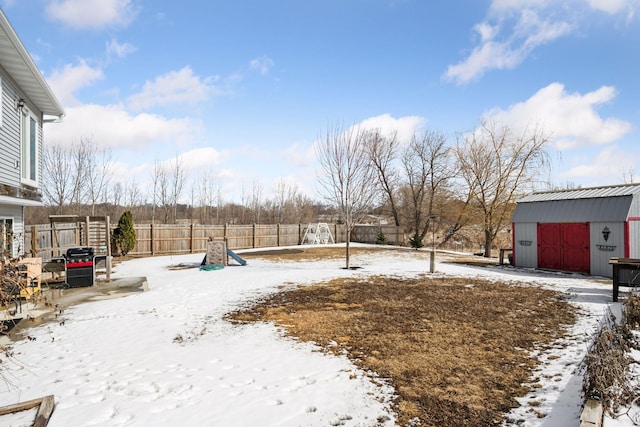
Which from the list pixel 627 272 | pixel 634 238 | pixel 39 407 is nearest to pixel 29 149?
pixel 39 407

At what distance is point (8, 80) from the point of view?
884cm

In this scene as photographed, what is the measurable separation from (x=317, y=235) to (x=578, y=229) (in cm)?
1720

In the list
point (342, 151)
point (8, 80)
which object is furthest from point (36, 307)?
point (342, 151)

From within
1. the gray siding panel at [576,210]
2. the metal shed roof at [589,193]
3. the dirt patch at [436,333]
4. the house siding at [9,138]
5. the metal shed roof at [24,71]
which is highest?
the metal shed roof at [24,71]

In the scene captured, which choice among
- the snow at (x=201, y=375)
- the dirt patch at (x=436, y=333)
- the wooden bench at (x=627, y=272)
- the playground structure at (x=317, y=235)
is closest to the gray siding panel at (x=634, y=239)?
the wooden bench at (x=627, y=272)

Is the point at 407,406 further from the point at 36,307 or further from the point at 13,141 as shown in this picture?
the point at 13,141

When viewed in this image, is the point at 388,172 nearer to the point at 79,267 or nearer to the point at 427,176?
the point at 427,176

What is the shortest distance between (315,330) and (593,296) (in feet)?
23.7

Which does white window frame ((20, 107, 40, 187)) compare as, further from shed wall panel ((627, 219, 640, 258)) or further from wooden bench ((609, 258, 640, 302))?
shed wall panel ((627, 219, 640, 258))

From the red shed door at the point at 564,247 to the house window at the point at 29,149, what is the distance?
1757 cm

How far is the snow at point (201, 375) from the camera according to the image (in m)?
3.44

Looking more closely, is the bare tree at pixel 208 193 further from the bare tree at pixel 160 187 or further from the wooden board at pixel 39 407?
the wooden board at pixel 39 407

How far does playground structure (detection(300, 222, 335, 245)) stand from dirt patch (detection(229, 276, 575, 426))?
663 inches

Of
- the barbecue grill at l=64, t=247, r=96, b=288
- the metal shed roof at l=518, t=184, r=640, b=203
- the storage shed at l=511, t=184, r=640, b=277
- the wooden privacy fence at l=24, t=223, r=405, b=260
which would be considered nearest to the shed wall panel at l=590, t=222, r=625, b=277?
the storage shed at l=511, t=184, r=640, b=277
